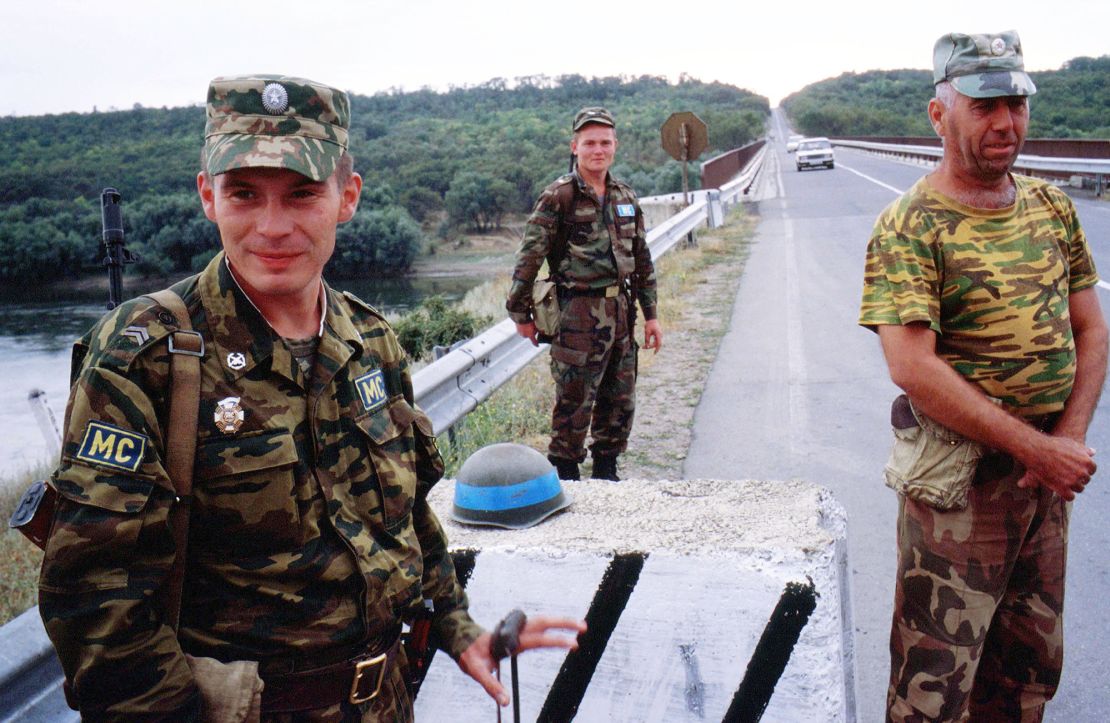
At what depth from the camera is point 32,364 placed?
7066 mm

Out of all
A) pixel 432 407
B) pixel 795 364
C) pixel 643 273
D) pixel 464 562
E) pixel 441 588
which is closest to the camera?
pixel 441 588

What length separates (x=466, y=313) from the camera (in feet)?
30.7

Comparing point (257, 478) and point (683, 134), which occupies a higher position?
point (683, 134)

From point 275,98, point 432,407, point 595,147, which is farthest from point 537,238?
point 275,98

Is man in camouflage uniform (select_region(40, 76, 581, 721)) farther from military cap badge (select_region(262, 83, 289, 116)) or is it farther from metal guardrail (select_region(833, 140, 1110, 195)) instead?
metal guardrail (select_region(833, 140, 1110, 195))

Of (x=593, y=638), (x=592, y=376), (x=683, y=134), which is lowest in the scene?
(x=593, y=638)

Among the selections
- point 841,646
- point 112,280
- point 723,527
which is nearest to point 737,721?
point 841,646

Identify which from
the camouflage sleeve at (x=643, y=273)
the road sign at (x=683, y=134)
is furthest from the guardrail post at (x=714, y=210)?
the camouflage sleeve at (x=643, y=273)

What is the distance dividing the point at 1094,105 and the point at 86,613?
60015 millimetres

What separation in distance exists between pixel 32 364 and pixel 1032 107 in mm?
54193

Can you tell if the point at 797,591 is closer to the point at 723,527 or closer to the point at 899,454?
the point at 723,527

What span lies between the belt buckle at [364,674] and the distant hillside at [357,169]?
1.07 metres

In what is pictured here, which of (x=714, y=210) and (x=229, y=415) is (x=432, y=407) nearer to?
(x=229, y=415)

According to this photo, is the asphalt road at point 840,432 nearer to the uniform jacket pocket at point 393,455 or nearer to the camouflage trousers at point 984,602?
the camouflage trousers at point 984,602
